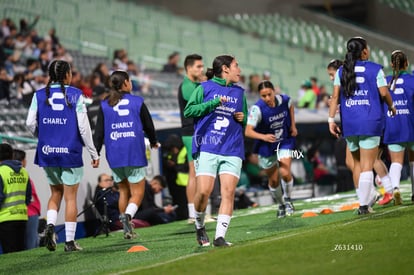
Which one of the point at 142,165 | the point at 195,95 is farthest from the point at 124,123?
the point at 195,95

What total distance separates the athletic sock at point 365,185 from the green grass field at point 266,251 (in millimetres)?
243

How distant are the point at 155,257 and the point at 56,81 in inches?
102

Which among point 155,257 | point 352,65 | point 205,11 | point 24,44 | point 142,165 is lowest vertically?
point 155,257

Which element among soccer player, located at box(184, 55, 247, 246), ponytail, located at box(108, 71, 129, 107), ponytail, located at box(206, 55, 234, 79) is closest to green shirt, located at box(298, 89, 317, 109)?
ponytail, located at box(108, 71, 129, 107)

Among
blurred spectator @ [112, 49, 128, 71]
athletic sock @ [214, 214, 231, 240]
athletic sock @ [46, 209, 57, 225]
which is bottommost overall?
athletic sock @ [214, 214, 231, 240]

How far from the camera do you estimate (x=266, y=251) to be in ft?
31.4

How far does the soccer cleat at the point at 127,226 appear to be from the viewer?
1249 centimetres

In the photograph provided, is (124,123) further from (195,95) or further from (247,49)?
(247,49)

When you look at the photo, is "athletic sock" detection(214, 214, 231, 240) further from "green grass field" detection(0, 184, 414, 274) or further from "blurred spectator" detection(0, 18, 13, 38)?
"blurred spectator" detection(0, 18, 13, 38)

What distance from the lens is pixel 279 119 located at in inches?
554

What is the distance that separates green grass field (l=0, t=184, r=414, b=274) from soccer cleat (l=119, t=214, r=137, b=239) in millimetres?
90

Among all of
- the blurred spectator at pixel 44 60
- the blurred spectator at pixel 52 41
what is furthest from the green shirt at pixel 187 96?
the blurred spectator at pixel 52 41

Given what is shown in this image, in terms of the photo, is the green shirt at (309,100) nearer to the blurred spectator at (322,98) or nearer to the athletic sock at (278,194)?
the blurred spectator at (322,98)

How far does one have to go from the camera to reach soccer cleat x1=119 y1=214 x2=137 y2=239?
1249 centimetres
